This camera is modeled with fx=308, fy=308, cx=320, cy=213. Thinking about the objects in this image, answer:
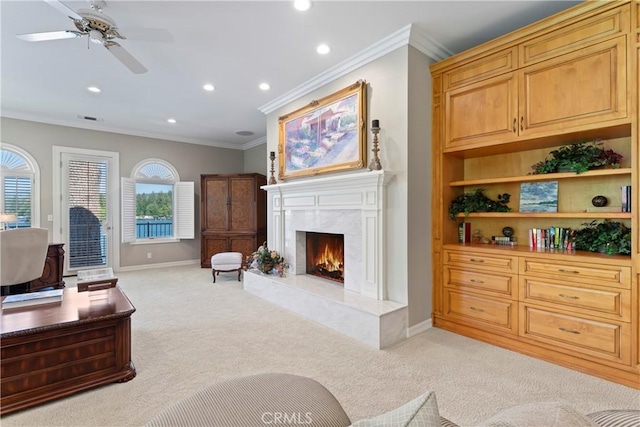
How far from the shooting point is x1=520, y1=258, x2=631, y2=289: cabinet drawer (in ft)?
7.19

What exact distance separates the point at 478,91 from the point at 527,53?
0.45m

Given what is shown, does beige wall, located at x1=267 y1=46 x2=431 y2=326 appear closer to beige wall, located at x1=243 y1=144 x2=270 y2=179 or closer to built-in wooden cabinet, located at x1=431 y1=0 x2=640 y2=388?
built-in wooden cabinet, located at x1=431 y1=0 x2=640 y2=388

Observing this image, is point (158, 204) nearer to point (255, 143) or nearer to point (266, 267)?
point (255, 143)

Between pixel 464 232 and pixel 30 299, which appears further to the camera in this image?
pixel 464 232

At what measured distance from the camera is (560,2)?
249 centimetres

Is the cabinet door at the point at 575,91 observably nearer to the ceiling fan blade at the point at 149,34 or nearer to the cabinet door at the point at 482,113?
the cabinet door at the point at 482,113

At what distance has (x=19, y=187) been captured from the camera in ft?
17.2

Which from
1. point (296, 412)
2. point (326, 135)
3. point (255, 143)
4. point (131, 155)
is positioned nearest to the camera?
point (296, 412)

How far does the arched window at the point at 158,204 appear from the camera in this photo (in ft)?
20.8

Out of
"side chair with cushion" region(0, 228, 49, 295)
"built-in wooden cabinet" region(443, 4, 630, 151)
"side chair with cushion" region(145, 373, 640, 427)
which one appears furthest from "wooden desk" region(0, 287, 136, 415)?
"built-in wooden cabinet" region(443, 4, 630, 151)

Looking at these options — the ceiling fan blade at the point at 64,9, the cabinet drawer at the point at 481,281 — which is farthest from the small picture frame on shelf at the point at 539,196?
the ceiling fan blade at the point at 64,9

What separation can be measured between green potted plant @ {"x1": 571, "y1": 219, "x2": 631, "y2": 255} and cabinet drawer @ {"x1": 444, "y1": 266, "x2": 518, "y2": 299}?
63cm

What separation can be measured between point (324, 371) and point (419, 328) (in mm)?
1243

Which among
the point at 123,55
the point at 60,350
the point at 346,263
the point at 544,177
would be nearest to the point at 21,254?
the point at 60,350
